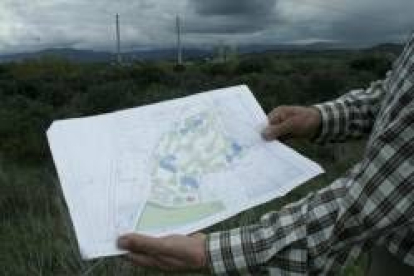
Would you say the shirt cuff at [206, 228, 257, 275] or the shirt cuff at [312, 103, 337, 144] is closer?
the shirt cuff at [206, 228, 257, 275]

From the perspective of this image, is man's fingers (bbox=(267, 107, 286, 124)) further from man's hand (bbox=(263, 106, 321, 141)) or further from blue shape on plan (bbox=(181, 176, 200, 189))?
blue shape on plan (bbox=(181, 176, 200, 189))

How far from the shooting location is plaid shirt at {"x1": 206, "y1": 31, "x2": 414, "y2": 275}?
1.72 meters

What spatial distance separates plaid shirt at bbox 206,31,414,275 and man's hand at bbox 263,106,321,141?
508mm

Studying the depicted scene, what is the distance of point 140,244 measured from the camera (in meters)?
2.09

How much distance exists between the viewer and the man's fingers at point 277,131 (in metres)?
2.50

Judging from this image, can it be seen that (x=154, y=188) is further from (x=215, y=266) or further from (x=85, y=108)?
(x=85, y=108)

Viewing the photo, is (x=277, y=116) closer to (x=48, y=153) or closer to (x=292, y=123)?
(x=292, y=123)

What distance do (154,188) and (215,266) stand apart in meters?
0.32

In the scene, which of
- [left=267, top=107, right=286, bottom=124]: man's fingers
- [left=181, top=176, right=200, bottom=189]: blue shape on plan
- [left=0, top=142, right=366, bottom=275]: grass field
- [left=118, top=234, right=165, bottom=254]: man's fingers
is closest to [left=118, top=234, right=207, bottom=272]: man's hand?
[left=118, top=234, right=165, bottom=254]: man's fingers

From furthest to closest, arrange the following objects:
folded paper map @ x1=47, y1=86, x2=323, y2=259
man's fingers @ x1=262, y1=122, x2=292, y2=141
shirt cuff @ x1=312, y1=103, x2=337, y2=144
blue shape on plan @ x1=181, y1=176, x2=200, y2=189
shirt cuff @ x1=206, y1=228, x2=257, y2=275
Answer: shirt cuff @ x1=312, y1=103, x2=337, y2=144
man's fingers @ x1=262, y1=122, x2=292, y2=141
blue shape on plan @ x1=181, y1=176, x2=200, y2=189
folded paper map @ x1=47, y1=86, x2=323, y2=259
shirt cuff @ x1=206, y1=228, x2=257, y2=275

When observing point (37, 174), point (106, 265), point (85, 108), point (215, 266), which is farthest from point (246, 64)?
point (215, 266)

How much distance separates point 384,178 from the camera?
1.74 metres

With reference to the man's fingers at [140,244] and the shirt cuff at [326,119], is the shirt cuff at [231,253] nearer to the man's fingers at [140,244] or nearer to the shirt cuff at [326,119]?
the man's fingers at [140,244]

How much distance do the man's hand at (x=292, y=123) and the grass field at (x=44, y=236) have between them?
104 cm
